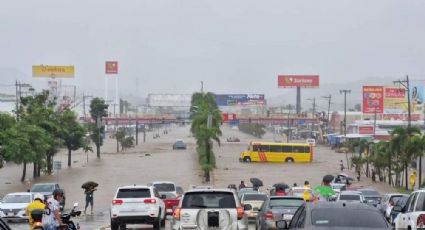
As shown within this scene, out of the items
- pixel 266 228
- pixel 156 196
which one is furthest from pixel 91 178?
pixel 266 228

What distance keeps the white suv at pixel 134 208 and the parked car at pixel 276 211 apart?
418 centimetres

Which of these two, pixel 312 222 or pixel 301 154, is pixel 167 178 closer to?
pixel 301 154

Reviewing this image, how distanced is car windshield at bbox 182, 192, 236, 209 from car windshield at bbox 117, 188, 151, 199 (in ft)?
26.1

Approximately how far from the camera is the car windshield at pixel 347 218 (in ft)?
52.4

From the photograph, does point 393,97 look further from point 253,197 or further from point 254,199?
point 254,199

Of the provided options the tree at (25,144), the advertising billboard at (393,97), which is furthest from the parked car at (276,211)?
the advertising billboard at (393,97)

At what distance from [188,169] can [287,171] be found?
946 centimetres

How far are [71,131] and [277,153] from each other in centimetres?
2441

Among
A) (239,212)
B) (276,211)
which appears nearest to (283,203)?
(276,211)

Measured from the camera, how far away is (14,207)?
39531 millimetres

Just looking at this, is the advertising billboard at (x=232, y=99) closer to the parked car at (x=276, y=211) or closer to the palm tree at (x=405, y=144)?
the palm tree at (x=405, y=144)

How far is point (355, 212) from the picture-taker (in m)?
16.4

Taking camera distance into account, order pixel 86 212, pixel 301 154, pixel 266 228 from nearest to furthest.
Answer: pixel 266 228, pixel 86 212, pixel 301 154

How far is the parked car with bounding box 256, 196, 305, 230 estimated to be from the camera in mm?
25688
